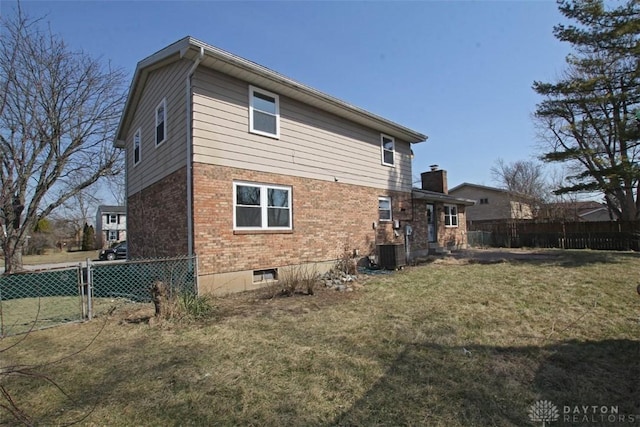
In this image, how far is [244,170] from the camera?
9.02 metres

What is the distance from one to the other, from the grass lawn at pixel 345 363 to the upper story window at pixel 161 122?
5.30m

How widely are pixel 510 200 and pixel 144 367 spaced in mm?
35824

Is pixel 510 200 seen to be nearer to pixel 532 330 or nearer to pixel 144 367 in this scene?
pixel 532 330

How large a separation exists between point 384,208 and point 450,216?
7.37 m

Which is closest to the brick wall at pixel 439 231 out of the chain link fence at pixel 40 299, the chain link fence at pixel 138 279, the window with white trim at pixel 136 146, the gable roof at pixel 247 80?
the gable roof at pixel 247 80

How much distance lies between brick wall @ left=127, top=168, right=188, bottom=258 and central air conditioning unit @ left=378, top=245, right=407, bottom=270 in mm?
6705

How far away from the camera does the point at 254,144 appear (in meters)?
9.35

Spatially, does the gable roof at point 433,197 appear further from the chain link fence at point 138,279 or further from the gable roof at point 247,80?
the chain link fence at point 138,279

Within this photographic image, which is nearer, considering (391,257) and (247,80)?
(247,80)

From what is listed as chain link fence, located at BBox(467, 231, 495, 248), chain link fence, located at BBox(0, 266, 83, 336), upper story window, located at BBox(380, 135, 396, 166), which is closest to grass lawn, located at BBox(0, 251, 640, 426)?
chain link fence, located at BBox(0, 266, 83, 336)

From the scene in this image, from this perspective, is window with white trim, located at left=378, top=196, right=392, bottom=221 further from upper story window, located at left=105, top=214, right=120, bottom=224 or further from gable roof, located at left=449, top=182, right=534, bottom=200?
upper story window, located at left=105, top=214, right=120, bottom=224

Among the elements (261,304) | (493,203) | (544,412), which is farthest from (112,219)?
(544,412)

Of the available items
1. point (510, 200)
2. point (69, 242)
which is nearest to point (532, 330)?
point (510, 200)

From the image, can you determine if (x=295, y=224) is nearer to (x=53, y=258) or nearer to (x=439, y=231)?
(x=439, y=231)
